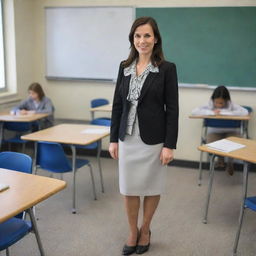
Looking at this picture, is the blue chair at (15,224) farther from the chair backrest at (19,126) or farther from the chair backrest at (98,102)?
the chair backrest at (98,102)

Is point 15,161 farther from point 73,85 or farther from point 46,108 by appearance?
point 73,85

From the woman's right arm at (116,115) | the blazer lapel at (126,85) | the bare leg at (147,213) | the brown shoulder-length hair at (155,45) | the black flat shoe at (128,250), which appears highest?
the brown shoulder-length hair at (155,45)

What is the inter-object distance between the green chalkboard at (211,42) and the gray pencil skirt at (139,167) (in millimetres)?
2755

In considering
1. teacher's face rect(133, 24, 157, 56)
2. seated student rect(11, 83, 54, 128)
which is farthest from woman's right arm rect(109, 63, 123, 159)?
seated student rect(11, 83, 54, 128)

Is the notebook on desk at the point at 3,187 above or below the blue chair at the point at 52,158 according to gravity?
above

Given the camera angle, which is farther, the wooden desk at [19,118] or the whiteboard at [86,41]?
the whiteboard at [86,41]

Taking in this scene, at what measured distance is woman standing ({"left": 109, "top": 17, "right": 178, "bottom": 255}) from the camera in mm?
2391

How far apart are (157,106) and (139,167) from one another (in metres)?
0.45

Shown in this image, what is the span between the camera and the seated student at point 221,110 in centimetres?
453

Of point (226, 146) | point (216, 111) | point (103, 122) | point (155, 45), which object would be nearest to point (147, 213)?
point (226, 146)

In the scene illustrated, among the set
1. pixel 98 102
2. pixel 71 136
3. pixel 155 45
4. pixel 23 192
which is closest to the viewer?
pixel 23 192

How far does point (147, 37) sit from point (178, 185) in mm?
2433

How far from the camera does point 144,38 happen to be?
2.35 m

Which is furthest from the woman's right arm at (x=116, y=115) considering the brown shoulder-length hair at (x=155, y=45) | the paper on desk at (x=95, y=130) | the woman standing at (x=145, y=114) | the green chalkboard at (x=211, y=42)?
the green chalkboard at (x=211, y=42)
